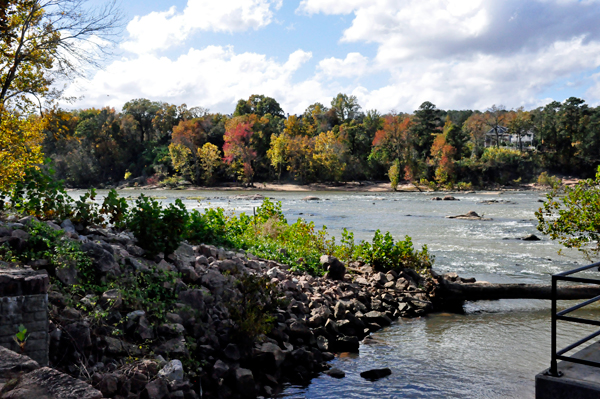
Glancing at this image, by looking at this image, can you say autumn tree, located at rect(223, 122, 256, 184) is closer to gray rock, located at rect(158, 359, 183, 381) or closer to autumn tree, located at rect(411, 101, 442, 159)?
autumn tree, located at rect(411, 101, 442, 159)

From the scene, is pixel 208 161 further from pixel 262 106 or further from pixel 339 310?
pixel 339 310

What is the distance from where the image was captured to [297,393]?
19.8ft

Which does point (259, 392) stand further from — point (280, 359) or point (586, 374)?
point (586, 374)

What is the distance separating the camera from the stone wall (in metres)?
4.29

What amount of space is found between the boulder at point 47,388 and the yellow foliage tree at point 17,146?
576cm

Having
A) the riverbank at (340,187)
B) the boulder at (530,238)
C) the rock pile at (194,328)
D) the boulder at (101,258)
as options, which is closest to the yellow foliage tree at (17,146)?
the rock pile at (194,328)

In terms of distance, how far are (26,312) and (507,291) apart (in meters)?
9.22

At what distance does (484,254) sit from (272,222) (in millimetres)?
8573

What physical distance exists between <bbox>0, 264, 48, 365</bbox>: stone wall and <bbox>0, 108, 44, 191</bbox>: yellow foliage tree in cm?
396

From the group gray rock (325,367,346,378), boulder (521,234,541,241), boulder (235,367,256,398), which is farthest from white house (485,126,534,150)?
boulder (235,367,256,398)

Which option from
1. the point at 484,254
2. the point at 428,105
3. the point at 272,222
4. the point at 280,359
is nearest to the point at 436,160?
the point at 428,105

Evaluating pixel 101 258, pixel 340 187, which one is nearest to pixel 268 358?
pixel 101 258

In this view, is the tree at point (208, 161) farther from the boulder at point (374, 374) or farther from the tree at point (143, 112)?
the boulder at point (374, 374)

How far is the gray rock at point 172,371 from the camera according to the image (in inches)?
197
